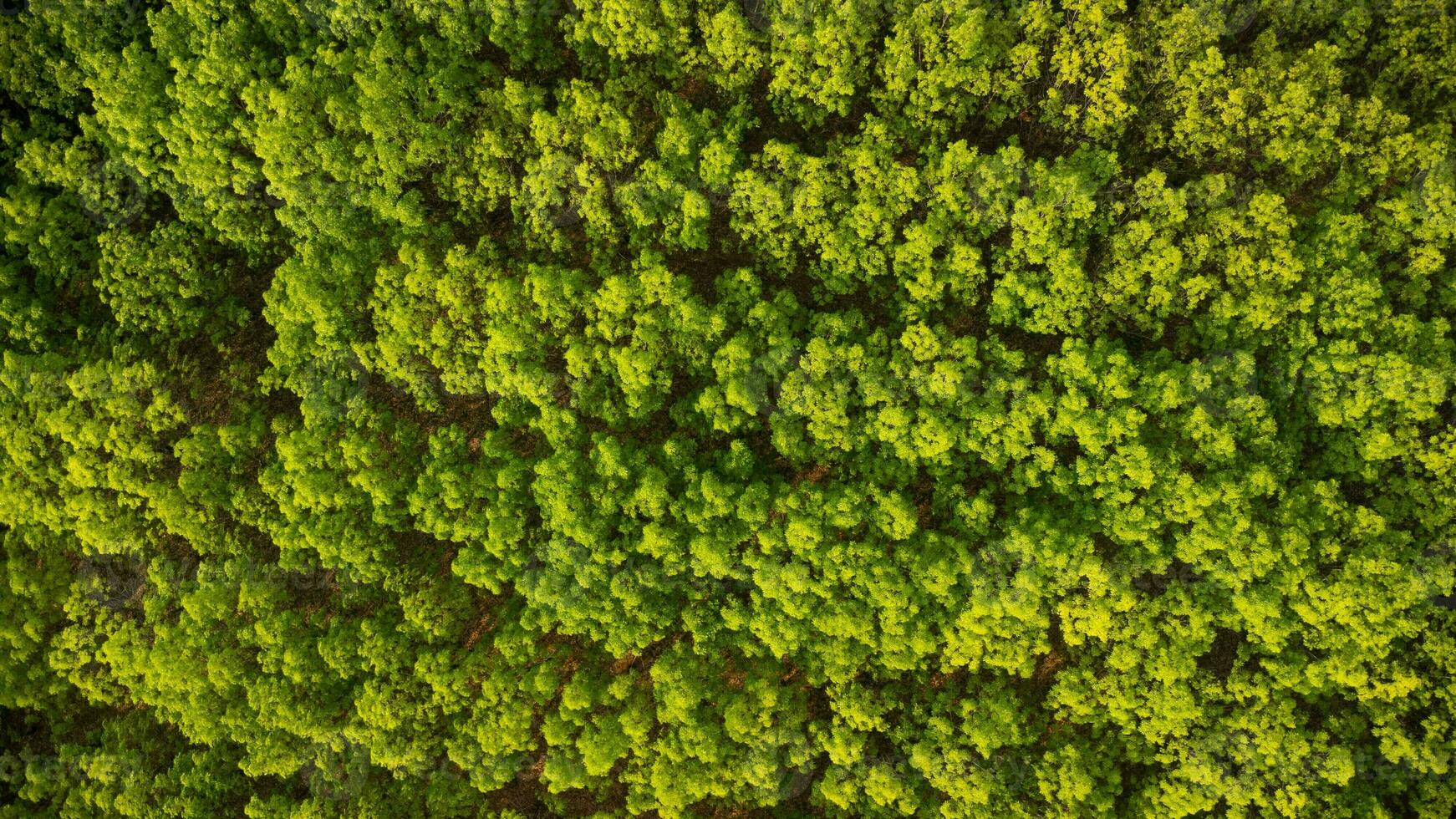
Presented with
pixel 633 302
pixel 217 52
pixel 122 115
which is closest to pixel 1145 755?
pixel 633 302

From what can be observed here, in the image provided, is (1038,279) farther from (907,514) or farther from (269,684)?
(269,684)

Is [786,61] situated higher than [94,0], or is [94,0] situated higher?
[786,61]

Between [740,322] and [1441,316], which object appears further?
[740,322]

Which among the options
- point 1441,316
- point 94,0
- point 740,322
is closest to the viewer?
point 1441,316

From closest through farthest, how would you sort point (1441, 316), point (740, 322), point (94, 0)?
point (1441, 316) < point (740, 322) < point (94, 0)

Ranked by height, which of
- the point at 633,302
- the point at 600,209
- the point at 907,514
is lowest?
the point at 907,514

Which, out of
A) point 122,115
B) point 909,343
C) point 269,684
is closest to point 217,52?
point 122,115
